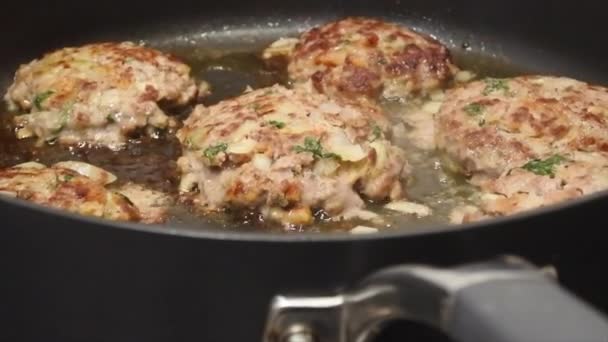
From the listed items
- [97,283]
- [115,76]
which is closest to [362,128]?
[115,76]

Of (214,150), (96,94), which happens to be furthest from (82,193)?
(96,94)

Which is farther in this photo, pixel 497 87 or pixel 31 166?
pixel 497 87

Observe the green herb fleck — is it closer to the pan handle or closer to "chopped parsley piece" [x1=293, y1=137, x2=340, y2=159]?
"chopped parsley piece" [x1=293, y1=137, x2=340, y2=159]

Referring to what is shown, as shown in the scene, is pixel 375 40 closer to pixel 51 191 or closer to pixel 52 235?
pixel 51 191

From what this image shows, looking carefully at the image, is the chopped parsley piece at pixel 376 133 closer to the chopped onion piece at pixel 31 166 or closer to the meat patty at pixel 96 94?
the meat patty at pixel 96 94

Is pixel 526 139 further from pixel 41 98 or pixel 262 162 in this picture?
pixel 41 98

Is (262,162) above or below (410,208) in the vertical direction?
above

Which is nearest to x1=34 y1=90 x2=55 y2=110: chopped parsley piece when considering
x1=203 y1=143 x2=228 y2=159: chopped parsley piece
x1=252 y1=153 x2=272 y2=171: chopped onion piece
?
x1=203 y1=143 x2=228 y2=159: chopped parsley piece

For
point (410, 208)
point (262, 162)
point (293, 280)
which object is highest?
point (293, 280)
